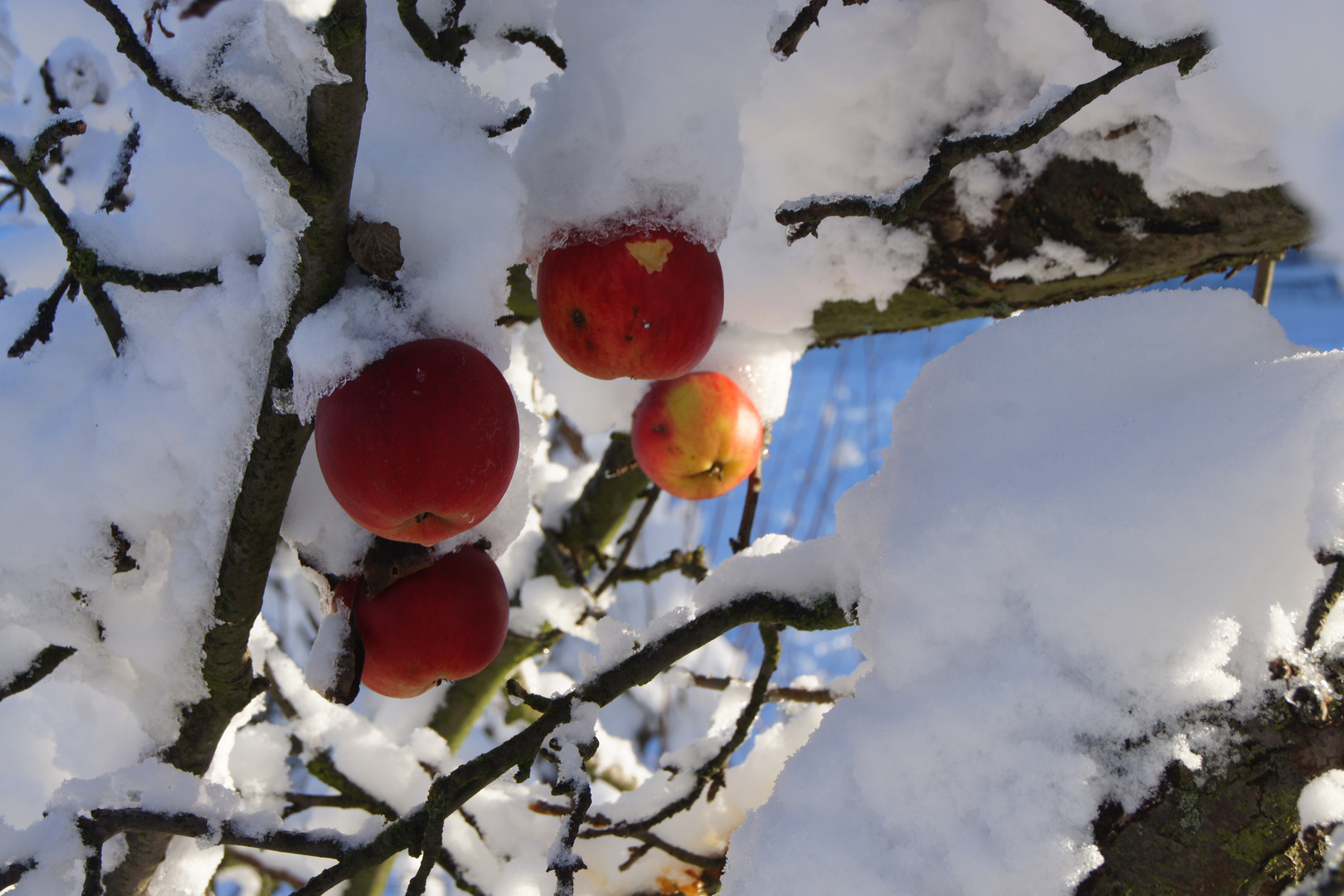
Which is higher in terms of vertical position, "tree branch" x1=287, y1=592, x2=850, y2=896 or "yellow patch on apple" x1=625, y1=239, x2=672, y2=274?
"yellow patch on apple" x1=625, y1=239, x2=672, y2=274

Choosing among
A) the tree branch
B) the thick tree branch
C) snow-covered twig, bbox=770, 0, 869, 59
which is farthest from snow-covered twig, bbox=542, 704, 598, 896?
snow-covered twig, bbox=770, 0, 869, 59

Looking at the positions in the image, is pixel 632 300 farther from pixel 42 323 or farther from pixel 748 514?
pixel 42 323

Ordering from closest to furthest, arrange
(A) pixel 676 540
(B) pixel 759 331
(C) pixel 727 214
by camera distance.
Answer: (C) pixel 727 214, (B) pixel 759 331, (A) pixel 676 540

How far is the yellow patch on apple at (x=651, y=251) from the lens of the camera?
107cm

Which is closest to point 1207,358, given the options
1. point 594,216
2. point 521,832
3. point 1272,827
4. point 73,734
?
point 1272,827

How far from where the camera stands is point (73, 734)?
1.41 meters

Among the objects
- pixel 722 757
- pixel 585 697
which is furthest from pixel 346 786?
pixel 585 697

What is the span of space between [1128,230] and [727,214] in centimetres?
83

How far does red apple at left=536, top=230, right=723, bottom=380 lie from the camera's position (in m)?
1.08

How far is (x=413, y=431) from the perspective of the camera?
89 centimetres

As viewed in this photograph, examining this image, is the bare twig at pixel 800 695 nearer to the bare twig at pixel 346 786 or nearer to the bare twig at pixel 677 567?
the bare twig at pixel 677 567

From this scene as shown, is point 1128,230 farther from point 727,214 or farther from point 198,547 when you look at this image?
point 198,547

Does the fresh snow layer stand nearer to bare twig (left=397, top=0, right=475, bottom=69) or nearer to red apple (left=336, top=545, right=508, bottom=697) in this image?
red apple (left=336, top=545, right=508, bottom=697)

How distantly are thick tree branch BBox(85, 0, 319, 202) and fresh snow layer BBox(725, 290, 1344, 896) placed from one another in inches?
27.7
